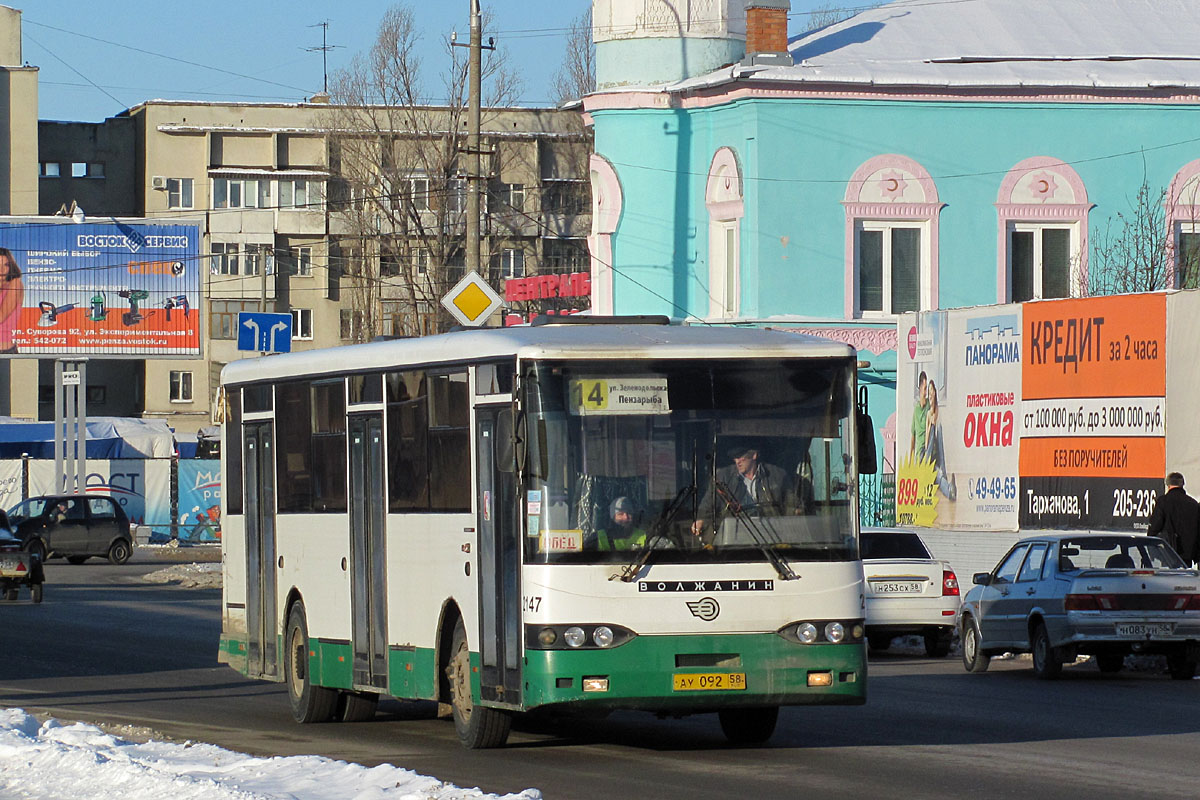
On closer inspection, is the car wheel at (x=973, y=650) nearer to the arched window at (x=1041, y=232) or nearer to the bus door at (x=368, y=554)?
the bus door at (x=368, y=554)

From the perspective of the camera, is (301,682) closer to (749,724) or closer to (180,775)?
(749,724)

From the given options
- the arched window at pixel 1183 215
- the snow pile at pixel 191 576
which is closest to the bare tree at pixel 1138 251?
the arched window at pixel 1183 215

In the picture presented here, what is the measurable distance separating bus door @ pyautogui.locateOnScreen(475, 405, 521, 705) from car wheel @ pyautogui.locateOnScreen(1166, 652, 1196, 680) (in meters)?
9.19

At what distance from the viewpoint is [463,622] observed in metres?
13.3

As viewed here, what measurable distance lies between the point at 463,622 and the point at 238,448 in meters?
5.02

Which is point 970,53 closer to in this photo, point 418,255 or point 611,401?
point 611,401

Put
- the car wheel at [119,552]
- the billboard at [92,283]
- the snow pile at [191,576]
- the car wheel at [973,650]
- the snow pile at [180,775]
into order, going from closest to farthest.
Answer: the snow pile at [180,775], the car wheel at [973,650], the snow pile at [191,576], the car wheel at [119,552], the billboard at [92,283]

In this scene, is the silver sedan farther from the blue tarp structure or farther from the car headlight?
the blue tarp structure

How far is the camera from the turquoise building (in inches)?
1423

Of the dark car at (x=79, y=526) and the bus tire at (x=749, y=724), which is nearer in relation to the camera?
the bus tire at (x=749, y=724)

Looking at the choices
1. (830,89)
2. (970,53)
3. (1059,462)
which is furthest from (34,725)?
(970,53)

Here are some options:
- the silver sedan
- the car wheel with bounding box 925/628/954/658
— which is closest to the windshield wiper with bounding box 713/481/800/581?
the silver sedan

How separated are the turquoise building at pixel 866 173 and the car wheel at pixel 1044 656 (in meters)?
16.0

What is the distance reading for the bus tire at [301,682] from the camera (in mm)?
15922
